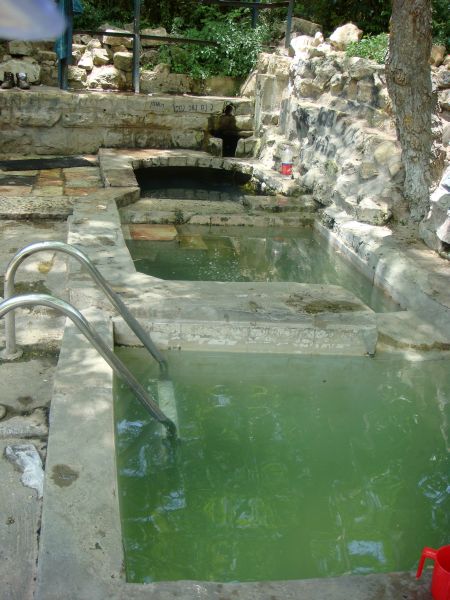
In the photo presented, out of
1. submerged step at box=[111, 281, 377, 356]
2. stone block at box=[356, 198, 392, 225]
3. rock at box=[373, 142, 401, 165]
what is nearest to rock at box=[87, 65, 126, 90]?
rock at box=[373, 142, 401, 165]

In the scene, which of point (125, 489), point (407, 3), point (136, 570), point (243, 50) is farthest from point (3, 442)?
point (243, 50)

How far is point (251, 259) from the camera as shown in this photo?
5.54 m

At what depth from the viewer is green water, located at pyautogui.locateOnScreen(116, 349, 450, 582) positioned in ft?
7.60

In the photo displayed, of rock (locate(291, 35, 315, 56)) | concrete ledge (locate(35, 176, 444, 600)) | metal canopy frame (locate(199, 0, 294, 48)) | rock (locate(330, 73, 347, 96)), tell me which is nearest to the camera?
concrete ledge (locate(35, 176, 444, 600))

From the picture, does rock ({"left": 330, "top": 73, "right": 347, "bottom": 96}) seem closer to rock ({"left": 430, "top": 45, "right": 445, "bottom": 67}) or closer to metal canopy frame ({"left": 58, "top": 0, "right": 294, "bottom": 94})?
rock ({"left": 430, "top": 45, "right": 445, "bottom": 67})

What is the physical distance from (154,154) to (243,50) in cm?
254

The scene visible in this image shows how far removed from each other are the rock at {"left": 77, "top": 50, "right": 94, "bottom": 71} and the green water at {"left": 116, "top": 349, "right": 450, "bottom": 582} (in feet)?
23.2

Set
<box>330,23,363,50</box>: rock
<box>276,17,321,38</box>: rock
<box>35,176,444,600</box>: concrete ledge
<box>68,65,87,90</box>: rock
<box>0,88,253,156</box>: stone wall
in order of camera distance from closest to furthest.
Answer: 1. <box>35,176,444,600</box>: concrete ledge
2. <box>0,88,253,156</box>: stone wall
3. <box>330,23,363,50</box>: rock
4. <box>68,65,87,90</box>: rock
5. <box>276,17,321,38</box>: rock

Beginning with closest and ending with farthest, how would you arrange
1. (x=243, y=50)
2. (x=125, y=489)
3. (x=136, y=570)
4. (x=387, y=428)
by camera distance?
(x=136, y=570) < (x=125, y=489) < (x=387, y=428) < (x=243, y=50)

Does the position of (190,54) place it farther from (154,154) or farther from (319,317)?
(319,317)

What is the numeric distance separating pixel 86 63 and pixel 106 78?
0.46 meters

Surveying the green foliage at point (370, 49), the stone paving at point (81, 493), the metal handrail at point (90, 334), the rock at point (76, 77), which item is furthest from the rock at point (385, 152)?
the rock at point (76, 77)

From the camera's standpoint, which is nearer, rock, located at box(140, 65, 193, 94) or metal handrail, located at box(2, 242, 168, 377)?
metal handrail, located at box(2, 242, 168, 377)

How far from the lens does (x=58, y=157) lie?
26.7 ft
